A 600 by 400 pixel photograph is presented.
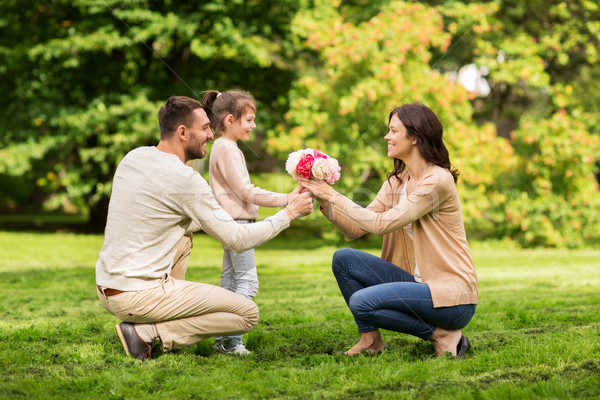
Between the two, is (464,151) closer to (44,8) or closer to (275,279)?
(275,279)

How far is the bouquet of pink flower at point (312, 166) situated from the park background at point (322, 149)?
1192 millimetres

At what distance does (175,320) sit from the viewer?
155 inches

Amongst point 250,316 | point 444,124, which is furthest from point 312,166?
point 444,124

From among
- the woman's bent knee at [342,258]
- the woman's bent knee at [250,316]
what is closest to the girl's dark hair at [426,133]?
the woman's bent knee at [342,258]

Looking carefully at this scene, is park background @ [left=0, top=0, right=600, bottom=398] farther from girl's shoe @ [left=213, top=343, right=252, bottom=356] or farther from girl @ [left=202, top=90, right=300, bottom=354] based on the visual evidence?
girl @ [left=202, top=90, right=300, bottom=354]

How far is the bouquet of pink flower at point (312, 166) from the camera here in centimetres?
→ 437

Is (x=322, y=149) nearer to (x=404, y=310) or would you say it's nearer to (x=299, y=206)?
(x=299, y=206)

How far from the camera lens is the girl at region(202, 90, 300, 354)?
4.39 metres

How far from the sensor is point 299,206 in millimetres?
4305

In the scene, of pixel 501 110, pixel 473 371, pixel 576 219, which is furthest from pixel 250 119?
pixel 501 110

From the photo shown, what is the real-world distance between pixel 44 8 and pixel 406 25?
377 inches

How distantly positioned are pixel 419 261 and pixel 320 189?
867 millimetres

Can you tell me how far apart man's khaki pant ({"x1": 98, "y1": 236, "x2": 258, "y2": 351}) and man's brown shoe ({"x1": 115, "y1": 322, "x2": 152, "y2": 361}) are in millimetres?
67

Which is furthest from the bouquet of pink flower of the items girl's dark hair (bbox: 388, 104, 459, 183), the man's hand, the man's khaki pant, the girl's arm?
the man's khaki pant
